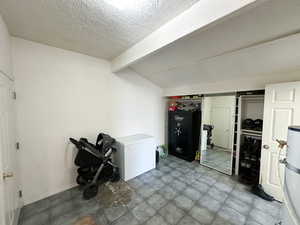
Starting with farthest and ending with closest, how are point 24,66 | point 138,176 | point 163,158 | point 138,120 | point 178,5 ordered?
1. point 163,158
2. point 138,120
3. point 138,176
4. point 24,66
5. point 178,5

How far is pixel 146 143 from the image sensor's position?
3.11m

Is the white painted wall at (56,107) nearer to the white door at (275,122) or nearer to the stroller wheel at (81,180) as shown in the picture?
the stroller wheel at (81,180)

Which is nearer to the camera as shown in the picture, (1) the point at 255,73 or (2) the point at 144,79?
(1) the point at 255,73

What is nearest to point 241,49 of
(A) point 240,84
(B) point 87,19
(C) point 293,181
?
(A) point 240,84

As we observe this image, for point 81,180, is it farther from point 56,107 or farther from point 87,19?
point 87,19

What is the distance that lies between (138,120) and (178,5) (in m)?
2.83

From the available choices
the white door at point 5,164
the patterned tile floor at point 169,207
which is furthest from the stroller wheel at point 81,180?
the white door at point 5,164

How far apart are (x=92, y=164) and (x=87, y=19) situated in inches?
89.5

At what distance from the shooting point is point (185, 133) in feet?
12.4

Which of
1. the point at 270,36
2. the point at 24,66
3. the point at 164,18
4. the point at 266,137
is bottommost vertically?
the point at 266,137

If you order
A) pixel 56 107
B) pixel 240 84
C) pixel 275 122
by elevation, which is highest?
pixel 240 84

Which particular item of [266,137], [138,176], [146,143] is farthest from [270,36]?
[138,176]

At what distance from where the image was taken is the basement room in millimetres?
1390

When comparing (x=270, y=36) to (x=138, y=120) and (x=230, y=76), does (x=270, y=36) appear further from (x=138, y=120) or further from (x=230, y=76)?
(x=138, y=120)
